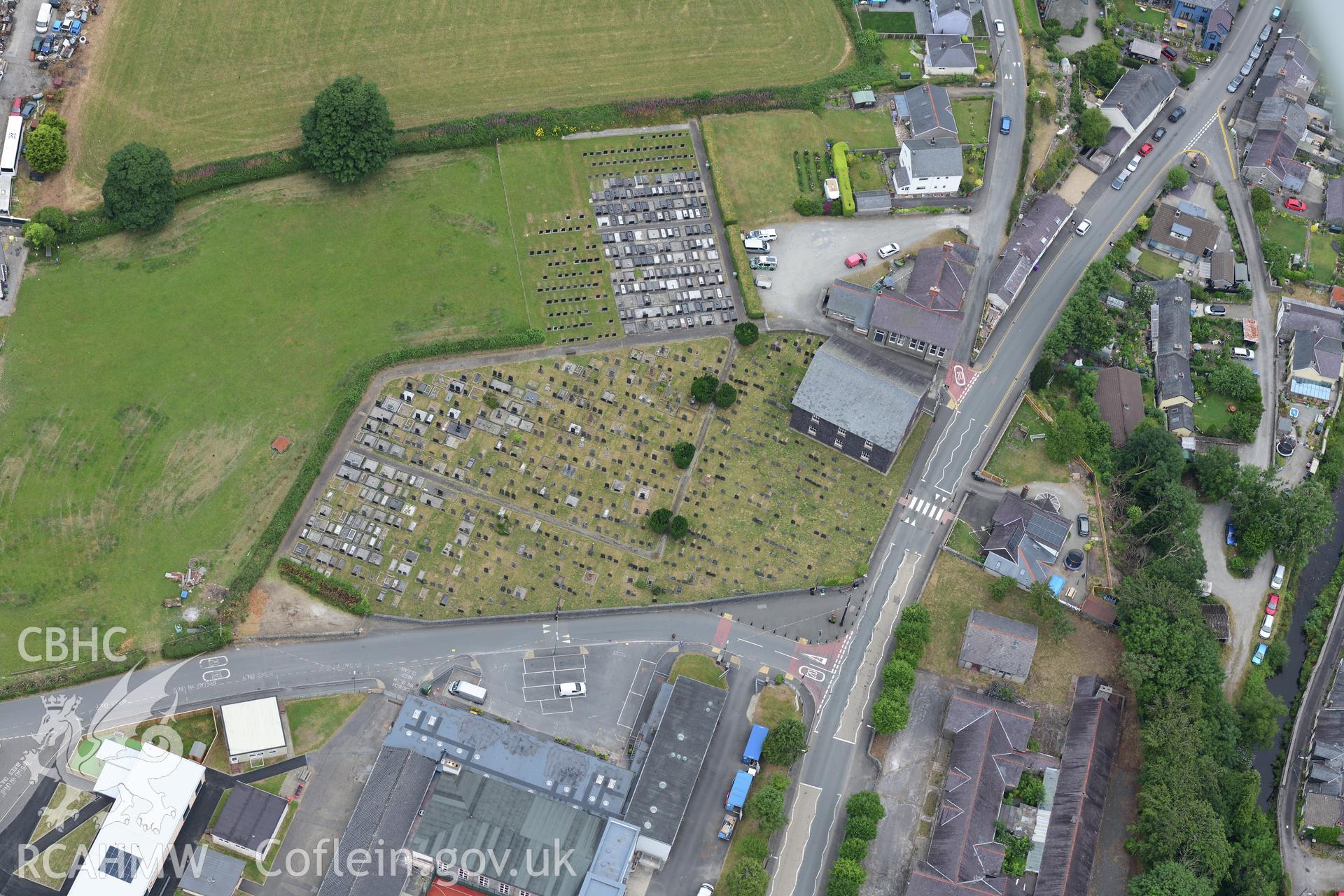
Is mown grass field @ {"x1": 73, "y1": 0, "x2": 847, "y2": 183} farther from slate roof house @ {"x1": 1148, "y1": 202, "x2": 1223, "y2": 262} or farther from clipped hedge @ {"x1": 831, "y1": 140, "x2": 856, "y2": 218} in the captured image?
slate roof house @ {"x1": 1148, "y1": 202, "x2": 1223, "y2": 262}

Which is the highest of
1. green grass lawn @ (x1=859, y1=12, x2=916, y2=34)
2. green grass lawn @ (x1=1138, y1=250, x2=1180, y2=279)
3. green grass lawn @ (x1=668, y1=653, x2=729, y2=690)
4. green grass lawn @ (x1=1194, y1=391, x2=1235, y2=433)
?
green grass lawn @ (x1=859, y1=12, x2=916, y2=34)

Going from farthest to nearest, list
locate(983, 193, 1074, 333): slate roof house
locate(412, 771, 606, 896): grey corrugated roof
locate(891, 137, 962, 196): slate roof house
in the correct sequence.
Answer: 1. locate(891, 137, 962, 196): slate roof house
2. locate(983, 193, 1074, 333): slate roof house
3. locate(412, 771, 606, 896): grey corrugated roof

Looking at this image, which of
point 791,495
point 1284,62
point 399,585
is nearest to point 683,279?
point 791,495

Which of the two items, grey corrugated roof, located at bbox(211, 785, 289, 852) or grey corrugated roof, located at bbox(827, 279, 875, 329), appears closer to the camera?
grey corrugated roof, located at bbox(211, 785, 289, 852)

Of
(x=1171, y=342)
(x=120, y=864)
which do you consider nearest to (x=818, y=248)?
(x=1171, y=342)

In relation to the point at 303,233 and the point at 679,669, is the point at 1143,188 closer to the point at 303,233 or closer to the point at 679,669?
the point at 679,669

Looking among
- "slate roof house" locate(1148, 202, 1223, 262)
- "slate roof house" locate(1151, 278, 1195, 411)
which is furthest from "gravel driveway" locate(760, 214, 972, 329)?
"slate roof house" locate(1151, 278, 1195, 411)

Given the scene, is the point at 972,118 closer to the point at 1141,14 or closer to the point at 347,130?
the point at 1141,14

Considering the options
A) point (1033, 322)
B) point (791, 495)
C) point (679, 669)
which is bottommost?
point (679, 669)
